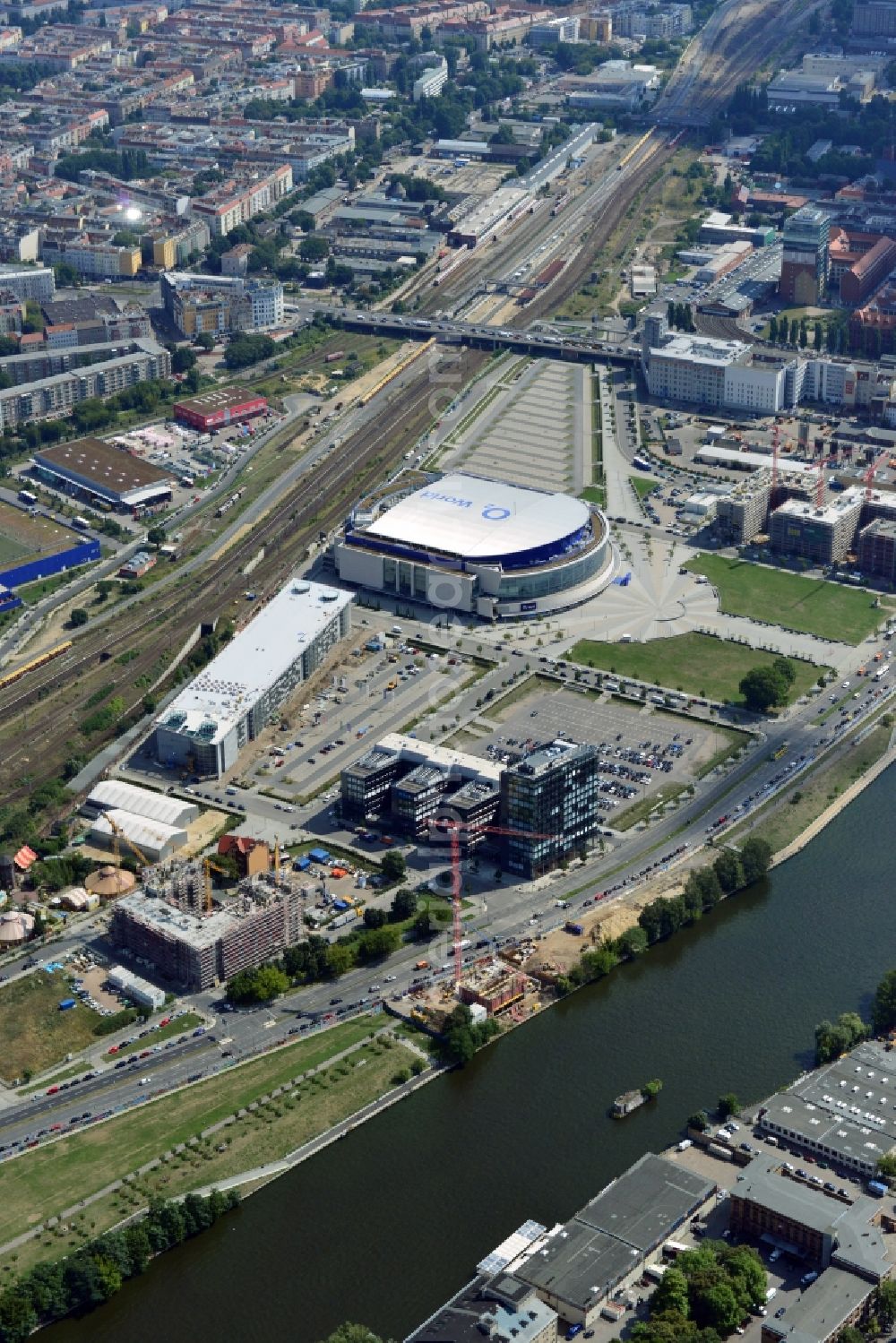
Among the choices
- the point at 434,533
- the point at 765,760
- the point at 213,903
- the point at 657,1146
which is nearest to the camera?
the point at 657,1146

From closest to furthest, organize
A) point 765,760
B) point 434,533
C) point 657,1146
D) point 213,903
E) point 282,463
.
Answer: point 657,1146
point 213,903
point 765,760
point 434,533
point 282,463

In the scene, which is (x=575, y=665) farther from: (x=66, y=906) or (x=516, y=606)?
(x=66, y=906)

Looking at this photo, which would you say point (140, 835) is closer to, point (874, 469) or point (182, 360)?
point (874, 469)

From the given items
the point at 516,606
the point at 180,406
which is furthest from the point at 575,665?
the point at 180,406

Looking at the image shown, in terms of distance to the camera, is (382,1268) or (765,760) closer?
(382,1268)

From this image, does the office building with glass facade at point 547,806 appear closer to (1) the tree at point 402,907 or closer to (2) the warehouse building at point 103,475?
(1) the tree at point 402,907

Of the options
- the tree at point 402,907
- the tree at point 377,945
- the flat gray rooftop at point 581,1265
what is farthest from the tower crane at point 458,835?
the flat gray rooftop at point 581,1265

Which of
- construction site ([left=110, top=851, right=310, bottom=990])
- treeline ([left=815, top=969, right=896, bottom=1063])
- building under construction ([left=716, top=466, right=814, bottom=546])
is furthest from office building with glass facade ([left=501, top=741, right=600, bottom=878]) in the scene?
building under construction ([left=716, top=466, right=814, bottom=546])
